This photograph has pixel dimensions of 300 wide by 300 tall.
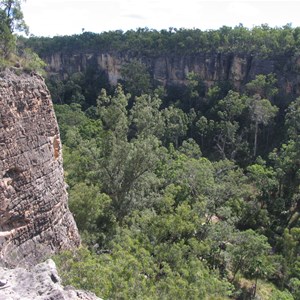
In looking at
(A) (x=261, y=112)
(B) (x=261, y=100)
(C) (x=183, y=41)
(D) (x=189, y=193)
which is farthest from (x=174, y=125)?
(C) (x=183, y=41)

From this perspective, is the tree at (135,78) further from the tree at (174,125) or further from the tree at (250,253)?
the tree at (250,253)

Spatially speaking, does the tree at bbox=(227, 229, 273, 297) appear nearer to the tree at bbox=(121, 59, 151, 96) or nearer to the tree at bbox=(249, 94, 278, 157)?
the tree at bbox=(249, 94, 278, 157)

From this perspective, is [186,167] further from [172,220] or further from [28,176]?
[28,176]

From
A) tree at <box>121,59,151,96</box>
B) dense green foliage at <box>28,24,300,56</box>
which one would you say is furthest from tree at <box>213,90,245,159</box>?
tree at <box>121,59,151,96</box>

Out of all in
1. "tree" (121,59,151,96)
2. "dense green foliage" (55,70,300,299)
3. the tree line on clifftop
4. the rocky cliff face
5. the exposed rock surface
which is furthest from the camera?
"tree" (121,59,151,96)

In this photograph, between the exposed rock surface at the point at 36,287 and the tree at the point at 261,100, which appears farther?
the tree at the point at 261,100

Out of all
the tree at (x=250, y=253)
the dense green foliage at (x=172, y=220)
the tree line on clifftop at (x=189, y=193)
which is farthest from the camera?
the tree at (x=250, y=253)

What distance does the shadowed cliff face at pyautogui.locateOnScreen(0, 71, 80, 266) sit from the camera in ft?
58.6

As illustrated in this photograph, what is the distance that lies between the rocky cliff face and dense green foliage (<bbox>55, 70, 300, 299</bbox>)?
33.4 feet

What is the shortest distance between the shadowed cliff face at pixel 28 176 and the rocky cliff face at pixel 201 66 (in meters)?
39.0

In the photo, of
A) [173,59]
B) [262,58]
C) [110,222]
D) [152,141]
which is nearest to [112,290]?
[110,222]

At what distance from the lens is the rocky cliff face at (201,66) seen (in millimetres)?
52947

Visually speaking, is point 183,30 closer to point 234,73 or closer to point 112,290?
point 234,73

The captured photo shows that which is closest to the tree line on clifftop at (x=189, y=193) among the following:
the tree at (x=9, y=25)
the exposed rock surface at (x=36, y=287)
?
the tree at (x=9, y=25)
